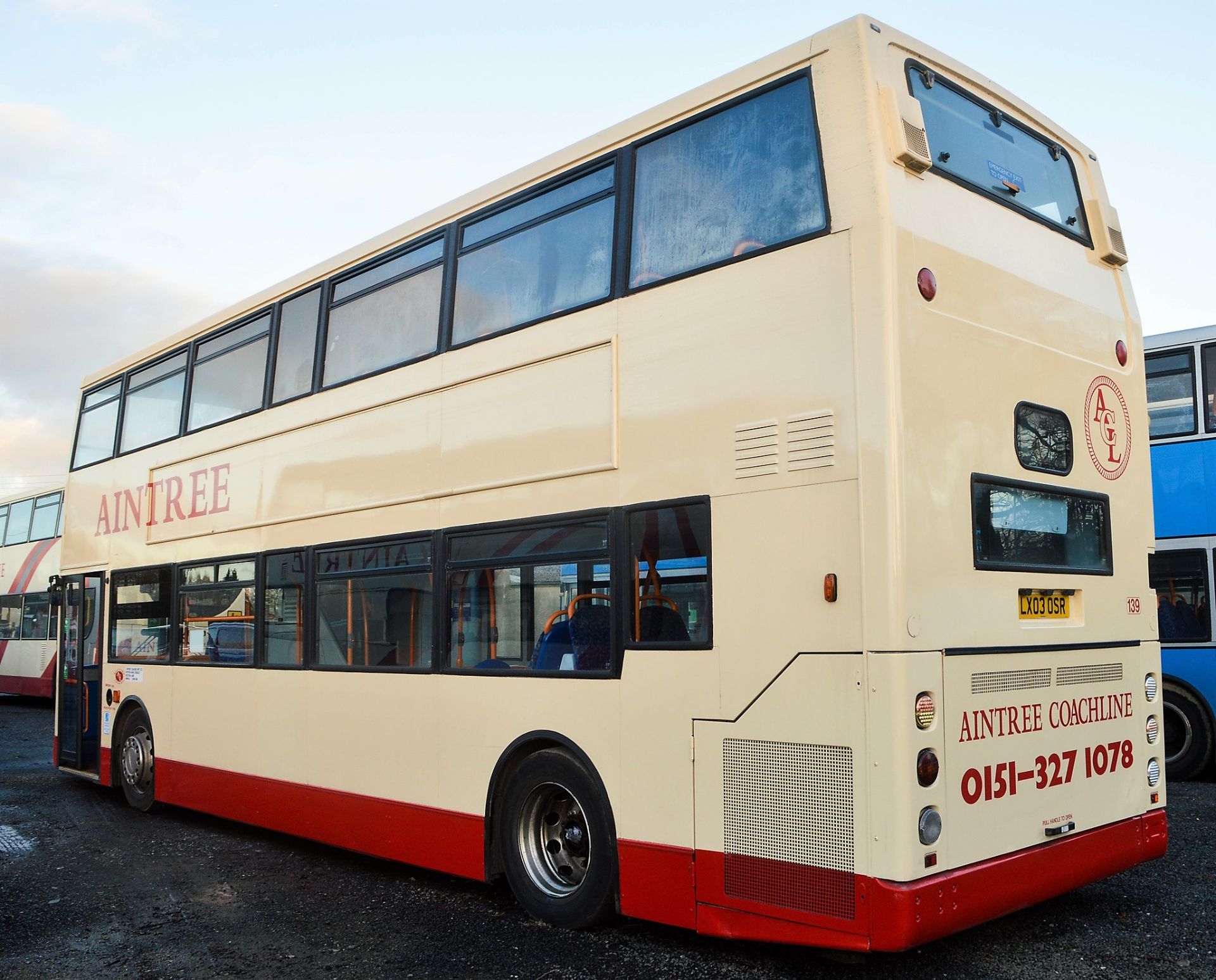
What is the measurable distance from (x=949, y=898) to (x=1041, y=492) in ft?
6.40

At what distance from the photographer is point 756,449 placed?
515 cm

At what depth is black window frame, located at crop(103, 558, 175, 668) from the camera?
10273 millimetres

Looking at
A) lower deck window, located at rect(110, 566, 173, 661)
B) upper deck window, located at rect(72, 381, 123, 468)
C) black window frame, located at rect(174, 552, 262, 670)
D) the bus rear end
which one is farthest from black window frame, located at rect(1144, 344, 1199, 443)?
upper deck window, located at rect(72, 381, 123, 468)

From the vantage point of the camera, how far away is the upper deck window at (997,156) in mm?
5328

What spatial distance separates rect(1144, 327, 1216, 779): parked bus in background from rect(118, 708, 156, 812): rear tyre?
30.8 ft

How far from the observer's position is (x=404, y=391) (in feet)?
24.5

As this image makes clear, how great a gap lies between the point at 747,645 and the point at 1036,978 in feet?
6.24

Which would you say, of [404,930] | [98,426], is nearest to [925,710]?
[404,930]

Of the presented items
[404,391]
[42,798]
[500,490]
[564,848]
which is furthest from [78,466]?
[564,848]

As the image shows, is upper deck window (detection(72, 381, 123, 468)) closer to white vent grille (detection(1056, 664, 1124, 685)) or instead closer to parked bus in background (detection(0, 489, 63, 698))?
white vent grille (detection(1056, 664, 1124, 685))

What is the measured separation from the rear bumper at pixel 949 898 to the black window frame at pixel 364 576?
8.55ft

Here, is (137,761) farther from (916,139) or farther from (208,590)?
(916,139)

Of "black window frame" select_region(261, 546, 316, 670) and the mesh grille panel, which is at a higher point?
"black window frame" select_region(261, 546, 316, 670)

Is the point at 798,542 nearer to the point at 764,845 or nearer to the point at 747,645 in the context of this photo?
the point at 747,645
